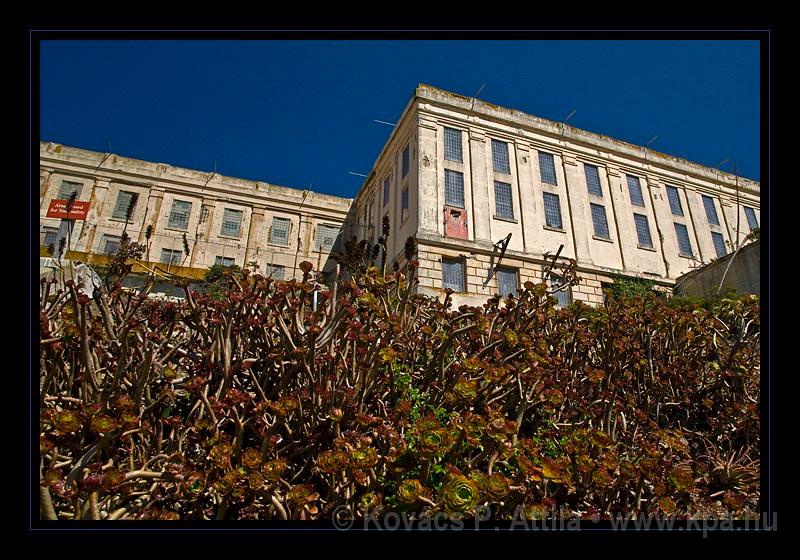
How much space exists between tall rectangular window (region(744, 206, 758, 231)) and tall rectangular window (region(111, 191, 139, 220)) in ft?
129

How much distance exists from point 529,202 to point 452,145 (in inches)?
186

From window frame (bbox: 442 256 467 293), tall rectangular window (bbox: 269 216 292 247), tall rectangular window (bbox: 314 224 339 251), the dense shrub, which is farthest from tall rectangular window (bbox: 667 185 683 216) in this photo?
tall rectangular window (bbox: 269 216 292 247)

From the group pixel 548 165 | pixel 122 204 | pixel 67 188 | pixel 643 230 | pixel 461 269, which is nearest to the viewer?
pixel 461 269

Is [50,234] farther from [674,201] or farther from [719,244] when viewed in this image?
[719,244]

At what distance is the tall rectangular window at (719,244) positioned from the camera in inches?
927

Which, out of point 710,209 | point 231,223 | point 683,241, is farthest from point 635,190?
point 231,223

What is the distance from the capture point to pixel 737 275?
566 inches

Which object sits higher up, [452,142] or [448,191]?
[452,142]

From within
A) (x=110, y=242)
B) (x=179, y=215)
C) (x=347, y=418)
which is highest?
(x=179, y=215)

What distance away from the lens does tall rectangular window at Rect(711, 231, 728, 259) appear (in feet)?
77.3

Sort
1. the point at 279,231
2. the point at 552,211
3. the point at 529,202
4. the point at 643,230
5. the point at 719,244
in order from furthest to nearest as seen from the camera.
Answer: the point at 279,231 → the point at 719,244 → the point at 643,230 → the point at 552,211 → the point at 529,202

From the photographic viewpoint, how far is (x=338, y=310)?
314 centimetres
